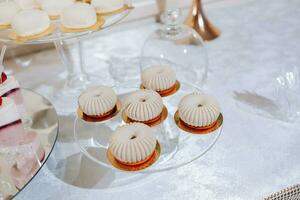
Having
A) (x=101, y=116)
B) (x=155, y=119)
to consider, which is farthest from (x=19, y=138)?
(x=155, y=119)

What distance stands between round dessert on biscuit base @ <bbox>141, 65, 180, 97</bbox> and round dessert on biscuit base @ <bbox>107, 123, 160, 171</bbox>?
15 cm

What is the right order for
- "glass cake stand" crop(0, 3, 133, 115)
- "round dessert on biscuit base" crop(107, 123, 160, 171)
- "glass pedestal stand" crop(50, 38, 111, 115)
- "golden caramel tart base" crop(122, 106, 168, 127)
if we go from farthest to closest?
"glass pedestal stand" crop(50, 38, 111, 115)
"glass cake stand" crop(0, 3, 133, 115)
"golden caramel tart base" crop(122, 106, 168, 127)
"round dessert on biscuit base" crop(107, 123, 160, 171)

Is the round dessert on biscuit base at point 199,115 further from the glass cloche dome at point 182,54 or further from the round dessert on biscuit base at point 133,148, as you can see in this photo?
the glass cloche dome at point 182,54

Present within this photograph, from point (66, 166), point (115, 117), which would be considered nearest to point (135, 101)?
point (115, 117)

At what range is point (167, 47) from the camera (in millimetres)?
1010

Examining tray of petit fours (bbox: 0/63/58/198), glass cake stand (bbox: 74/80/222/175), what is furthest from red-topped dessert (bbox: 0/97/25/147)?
glass cake stand (bbox: 74/80/222/175)

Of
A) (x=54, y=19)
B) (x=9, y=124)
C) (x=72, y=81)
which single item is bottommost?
(x=72, y=81)

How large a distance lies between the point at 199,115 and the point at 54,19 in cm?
39

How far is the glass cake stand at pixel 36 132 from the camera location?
657mm

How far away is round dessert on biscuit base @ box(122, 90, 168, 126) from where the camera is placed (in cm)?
73

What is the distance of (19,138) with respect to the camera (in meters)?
0.76

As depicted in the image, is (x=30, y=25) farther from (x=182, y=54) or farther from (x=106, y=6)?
(x=182, y=54)

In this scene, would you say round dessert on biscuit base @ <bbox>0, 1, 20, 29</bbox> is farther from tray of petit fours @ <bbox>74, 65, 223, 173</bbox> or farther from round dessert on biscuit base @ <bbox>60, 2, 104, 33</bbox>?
→ tray of petit fours @ <bbox>74, 65, 223, 173</bbox>

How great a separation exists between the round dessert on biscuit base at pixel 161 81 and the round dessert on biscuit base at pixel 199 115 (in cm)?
8
